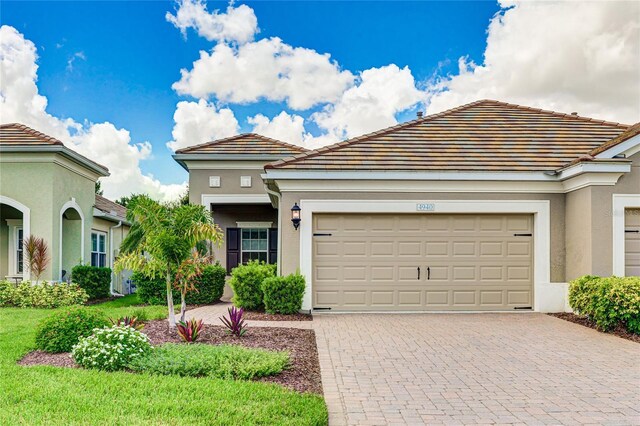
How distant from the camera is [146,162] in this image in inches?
937

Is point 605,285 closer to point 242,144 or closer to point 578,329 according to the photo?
point 578,329

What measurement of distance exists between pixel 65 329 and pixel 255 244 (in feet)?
32.3

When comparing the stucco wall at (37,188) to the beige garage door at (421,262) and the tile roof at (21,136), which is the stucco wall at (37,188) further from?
the beige garage door at (421,262)

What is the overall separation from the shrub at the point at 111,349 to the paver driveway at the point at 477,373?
252 centimetres

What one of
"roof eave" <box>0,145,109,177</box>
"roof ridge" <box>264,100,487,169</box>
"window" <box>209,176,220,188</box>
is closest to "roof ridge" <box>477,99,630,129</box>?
"roof ridge" <box>264,100,487,169</box>

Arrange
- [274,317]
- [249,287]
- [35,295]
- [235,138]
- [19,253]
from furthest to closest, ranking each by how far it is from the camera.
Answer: [235,138]
[19,253]
[35,295]
[249,287]
[274,317]

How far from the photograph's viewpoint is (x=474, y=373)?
6180mm

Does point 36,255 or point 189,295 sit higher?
point 36,255

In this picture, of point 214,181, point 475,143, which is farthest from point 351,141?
point 214,181

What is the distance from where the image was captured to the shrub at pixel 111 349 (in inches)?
233

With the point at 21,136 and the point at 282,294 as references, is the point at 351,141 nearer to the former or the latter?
the point at 282,294

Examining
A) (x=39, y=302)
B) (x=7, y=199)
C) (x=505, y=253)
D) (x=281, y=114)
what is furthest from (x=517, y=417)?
(x=281, y=114)

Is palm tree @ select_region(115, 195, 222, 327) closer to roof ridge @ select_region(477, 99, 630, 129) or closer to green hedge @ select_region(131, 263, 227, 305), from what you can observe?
green hedge @ select_region(131, 263, 227, 305)

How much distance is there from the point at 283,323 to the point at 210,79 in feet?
34.7
